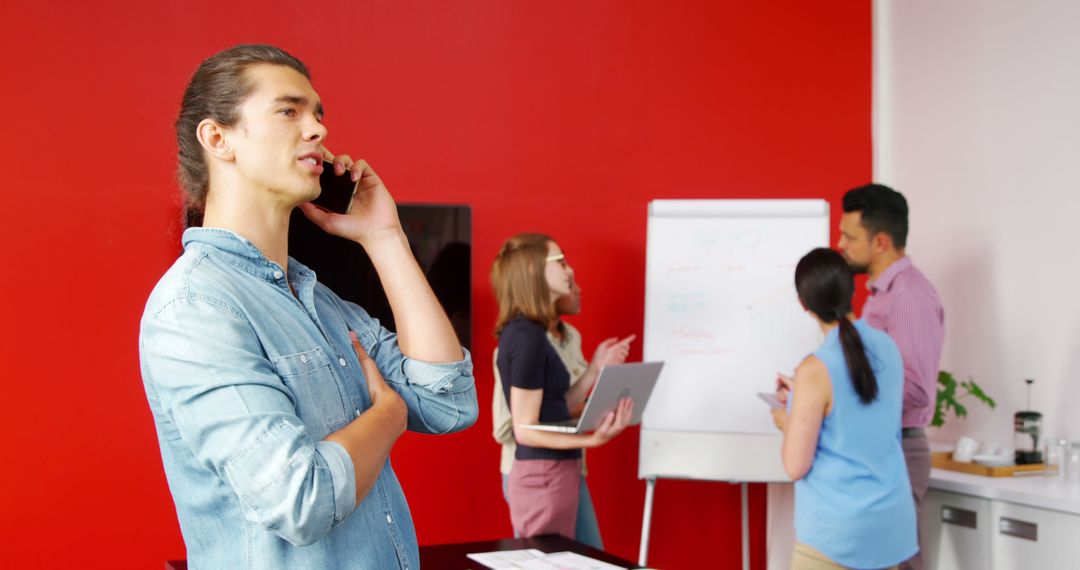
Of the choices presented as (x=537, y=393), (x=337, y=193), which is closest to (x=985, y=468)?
(x=537, y=393)

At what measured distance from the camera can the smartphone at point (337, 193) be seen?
5.07 ft

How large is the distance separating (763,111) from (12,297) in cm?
332

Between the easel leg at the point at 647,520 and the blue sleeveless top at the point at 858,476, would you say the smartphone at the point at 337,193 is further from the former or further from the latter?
the easel leg at the point at 647,520

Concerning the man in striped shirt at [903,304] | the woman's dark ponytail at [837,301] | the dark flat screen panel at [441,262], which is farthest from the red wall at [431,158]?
the woman's dark ponytail at [837,301]

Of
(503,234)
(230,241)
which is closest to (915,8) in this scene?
(503,234)

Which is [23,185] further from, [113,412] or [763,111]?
[763,111]

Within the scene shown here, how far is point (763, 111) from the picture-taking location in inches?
188

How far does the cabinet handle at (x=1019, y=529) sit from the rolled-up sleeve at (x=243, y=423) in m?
2.94

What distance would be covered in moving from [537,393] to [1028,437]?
1973 millimetres

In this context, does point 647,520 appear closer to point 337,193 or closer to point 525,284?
point 525,284

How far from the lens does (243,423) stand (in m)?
1.12

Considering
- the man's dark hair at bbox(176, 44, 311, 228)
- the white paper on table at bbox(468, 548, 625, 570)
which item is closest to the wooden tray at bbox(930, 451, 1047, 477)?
the white paper on table at bbox(468, 548, 625, 570)

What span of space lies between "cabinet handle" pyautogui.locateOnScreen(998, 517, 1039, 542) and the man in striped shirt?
28 centimetres

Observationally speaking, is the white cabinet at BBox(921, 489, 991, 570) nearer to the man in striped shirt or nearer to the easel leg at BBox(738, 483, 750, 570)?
the man in striped shirt
